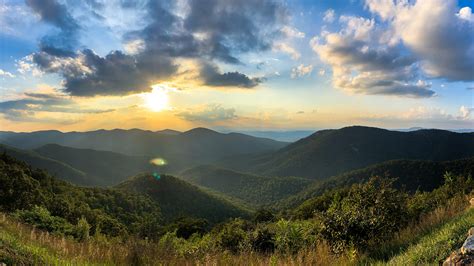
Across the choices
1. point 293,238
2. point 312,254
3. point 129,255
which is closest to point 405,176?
point 293,238

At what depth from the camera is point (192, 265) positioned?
20.2 ft

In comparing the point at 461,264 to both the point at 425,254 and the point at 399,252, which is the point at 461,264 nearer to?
the point at 425,254

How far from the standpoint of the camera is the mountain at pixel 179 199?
130 meters

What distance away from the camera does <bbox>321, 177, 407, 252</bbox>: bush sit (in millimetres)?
7512

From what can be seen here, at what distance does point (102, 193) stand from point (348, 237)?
330ft

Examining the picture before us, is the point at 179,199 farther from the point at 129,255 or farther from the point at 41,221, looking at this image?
the point at 129,255

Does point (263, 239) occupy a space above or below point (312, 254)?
below

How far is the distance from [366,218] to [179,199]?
138111 mm

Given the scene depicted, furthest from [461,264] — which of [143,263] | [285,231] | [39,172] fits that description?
[39,172]

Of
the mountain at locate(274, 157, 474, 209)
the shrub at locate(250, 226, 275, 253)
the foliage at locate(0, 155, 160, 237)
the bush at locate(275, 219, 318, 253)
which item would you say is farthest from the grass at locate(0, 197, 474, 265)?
the mountain at locate(274, 157, 474, 209)

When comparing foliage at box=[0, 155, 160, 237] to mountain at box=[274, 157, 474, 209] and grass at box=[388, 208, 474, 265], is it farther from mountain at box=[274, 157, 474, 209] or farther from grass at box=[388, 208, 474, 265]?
mountain at box=[274, 157, 474, 209]

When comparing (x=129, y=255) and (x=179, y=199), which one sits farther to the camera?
(x=179, y=199)

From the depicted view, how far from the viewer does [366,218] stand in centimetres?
768

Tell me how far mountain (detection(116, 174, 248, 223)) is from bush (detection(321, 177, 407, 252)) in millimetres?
116644
